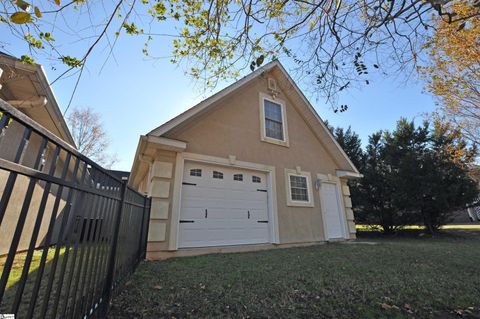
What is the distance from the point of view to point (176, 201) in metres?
5.25

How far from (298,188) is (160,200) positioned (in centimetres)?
446

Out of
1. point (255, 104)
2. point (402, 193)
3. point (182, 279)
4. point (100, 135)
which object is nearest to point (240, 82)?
point (255, 104)

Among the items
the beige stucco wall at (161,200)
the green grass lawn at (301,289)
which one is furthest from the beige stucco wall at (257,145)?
the green grass lawn at (301,289)

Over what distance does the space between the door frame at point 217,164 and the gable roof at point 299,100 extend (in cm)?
80

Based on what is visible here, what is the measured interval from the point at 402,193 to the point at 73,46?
12996mm

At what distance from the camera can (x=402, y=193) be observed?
35.0 feet

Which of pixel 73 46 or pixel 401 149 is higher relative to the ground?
pixel 401 149

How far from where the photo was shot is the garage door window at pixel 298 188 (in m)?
7.13

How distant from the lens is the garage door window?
713 cm

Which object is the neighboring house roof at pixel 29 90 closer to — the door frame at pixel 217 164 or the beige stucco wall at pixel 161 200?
the beige stucco wall at pixel 161 200

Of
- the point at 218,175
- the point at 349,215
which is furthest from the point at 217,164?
the point at 349,215

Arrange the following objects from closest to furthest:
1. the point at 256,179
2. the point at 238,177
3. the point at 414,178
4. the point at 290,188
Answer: the point at 238,177 → the point at 256,179 → the point at 290,188 → the point at 414,178

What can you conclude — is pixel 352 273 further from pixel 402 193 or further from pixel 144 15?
pixel 402 193

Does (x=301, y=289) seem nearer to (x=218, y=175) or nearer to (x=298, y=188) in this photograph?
(x=218, y=175)
